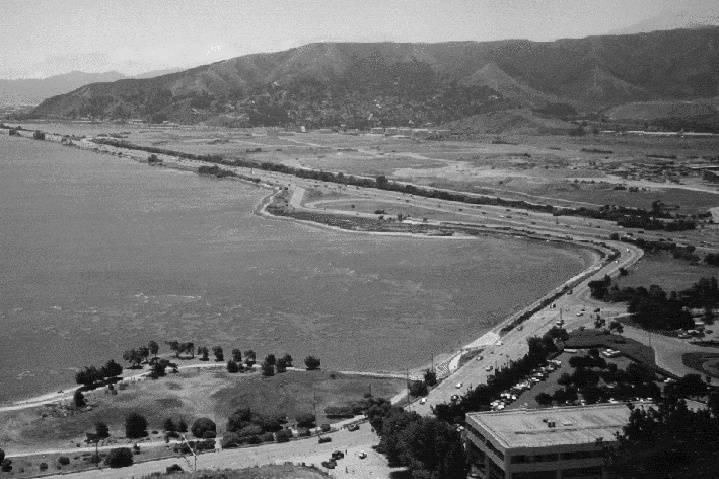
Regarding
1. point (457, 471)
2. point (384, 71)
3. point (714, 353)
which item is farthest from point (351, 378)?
point (384, 71)

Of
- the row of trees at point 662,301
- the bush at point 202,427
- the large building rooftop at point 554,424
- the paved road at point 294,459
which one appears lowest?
the paved road at point 294,459

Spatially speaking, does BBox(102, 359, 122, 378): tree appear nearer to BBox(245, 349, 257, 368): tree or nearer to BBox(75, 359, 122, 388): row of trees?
BBox(75, 359, 122, 388): row of trees

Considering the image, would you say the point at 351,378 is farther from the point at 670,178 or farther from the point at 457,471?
the point at 670,178

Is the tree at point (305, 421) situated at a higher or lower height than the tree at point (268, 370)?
lower

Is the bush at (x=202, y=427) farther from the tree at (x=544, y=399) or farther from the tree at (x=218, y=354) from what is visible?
the tree at (x=544, y=399)

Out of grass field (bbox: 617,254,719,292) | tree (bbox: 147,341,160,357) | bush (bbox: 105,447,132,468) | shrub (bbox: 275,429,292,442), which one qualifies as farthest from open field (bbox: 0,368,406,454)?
grass field (bbox: 617,254,719,292)

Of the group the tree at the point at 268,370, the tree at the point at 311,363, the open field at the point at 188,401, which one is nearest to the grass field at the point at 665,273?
the tree at the point at 311,363
